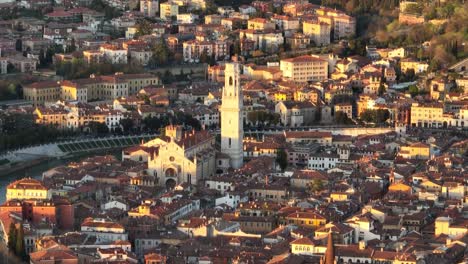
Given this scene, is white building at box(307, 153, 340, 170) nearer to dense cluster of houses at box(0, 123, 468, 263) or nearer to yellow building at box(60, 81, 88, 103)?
dense cluster of houses at box(0, 123, 468, 263)

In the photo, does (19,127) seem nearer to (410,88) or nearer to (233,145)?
(233,145)

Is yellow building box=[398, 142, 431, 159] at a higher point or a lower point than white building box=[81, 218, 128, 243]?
lower

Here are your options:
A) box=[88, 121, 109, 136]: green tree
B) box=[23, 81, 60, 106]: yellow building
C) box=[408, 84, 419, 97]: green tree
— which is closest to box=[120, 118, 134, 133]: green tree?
box=[88, 121, 109, 136]: green tree

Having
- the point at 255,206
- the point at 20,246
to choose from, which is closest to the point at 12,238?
the point at 20,246

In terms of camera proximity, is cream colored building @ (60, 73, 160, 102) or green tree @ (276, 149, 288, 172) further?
cream colored building @ (60, 73, 160, 102)

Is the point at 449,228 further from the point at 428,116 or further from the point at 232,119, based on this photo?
the point at 428,116

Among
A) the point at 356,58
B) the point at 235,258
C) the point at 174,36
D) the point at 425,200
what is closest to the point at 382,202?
the point at 425,200
